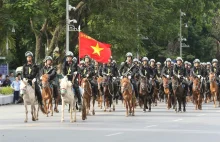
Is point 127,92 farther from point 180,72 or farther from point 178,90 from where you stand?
point 180,72

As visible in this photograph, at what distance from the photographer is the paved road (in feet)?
Answer: 58.8

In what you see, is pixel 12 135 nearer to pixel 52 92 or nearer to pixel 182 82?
pixel 52 92

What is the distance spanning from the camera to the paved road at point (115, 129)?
17.9 m

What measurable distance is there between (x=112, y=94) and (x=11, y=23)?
633 cm

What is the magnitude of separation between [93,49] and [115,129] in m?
19.2

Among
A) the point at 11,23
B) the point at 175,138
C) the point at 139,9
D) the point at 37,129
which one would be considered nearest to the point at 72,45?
the point at 139,9

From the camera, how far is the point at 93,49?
39.7 meters

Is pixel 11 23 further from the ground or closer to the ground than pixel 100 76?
further from the ground

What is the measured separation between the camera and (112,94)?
104 feet

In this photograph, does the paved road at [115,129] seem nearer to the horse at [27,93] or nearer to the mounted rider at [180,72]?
the horse at [27,93]

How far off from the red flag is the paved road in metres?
12.6

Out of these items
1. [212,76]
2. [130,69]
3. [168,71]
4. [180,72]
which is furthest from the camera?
[212,76]

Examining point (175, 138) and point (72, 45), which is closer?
point (175, 138)

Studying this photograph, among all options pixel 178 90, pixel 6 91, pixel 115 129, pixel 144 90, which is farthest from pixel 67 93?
pixel 6 91
